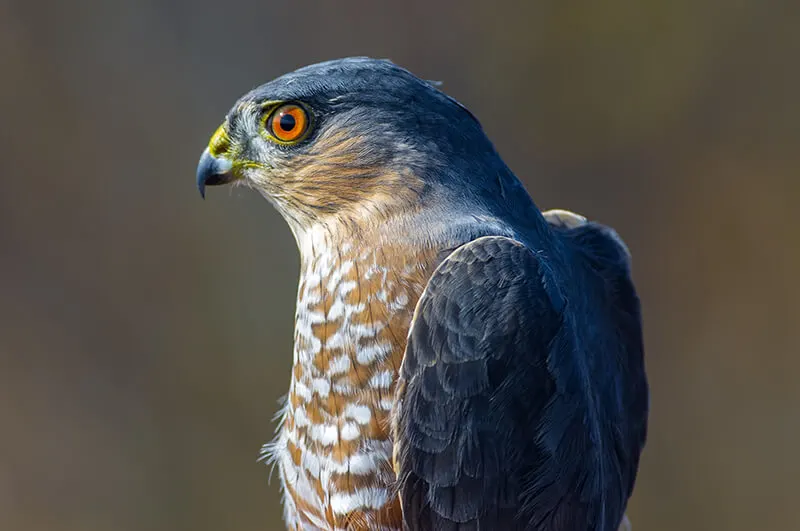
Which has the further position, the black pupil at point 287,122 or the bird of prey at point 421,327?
the black pupil at point 287,122

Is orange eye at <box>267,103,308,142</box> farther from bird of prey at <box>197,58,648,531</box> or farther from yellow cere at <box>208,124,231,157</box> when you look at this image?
yellow cere at <box>208,124,231,157</box>

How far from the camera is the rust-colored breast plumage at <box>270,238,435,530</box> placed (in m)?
1.74

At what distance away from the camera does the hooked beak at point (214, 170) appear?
81.5 inches

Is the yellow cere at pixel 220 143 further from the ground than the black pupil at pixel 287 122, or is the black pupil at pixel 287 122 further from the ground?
the black pupil at pixel 287 122

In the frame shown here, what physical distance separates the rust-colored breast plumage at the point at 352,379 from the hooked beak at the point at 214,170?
0.37m

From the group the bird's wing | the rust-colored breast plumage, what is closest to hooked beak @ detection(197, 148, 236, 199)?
the rust-colored breast plumage

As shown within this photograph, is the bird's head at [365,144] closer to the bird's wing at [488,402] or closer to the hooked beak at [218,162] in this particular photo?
the hooked beak at [218,162]

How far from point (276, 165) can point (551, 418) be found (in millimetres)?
827

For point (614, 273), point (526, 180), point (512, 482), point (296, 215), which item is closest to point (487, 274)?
point (512, 482)

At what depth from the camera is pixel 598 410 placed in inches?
74.1

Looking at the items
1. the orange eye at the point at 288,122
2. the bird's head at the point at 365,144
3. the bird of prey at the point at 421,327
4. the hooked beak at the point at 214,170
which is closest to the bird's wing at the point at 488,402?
the bird of prey at the point at 421,327

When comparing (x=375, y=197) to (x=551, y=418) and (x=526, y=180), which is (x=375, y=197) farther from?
(x=526, y=180)

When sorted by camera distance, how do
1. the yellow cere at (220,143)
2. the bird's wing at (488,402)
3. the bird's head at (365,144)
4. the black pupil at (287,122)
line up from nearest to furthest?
the bird's wing at (488,402)
the bird's head at (365,144)
the black pupil at (287,122)
the yellow cere at (220,143)

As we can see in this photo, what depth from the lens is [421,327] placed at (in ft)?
5.48
